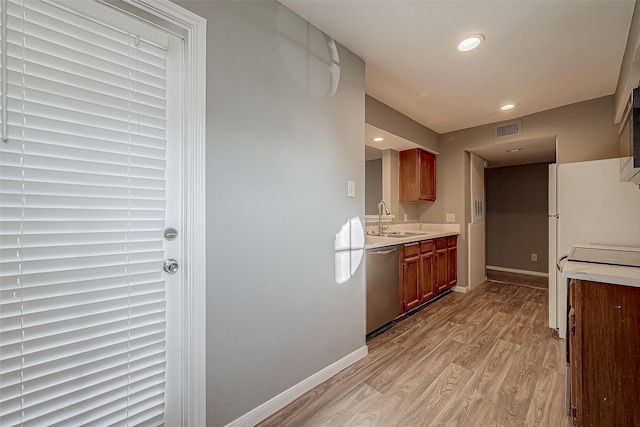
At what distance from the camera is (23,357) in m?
0.88

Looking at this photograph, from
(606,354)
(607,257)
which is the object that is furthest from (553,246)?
(606,354)

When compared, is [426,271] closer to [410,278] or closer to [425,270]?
[425,270]

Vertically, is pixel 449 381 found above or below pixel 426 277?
below

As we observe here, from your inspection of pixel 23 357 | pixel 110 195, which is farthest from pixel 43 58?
pixel 23 357

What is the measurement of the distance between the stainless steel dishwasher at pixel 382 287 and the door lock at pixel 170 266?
5.24 ft

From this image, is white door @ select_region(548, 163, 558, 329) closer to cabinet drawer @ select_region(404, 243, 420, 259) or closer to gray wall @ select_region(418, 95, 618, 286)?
gray wall @ select_region(418, 95, 618, 286)

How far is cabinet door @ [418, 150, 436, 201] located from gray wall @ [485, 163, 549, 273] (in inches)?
92.4

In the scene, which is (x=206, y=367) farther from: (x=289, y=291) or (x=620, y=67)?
(x=620, y=67)

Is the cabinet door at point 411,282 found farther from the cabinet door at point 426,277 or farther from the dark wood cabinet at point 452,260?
the dark wood cabinet at point 452,260

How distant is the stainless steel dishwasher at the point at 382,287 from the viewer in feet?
7.92

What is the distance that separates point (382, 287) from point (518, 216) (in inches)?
172

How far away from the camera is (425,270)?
3248 mm

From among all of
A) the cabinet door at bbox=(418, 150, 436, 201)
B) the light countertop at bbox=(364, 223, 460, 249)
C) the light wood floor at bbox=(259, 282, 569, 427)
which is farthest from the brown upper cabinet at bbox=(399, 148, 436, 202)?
the light wood floor at bbox=(259, 282, 569, 427)

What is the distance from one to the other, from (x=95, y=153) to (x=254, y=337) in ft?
3.67
